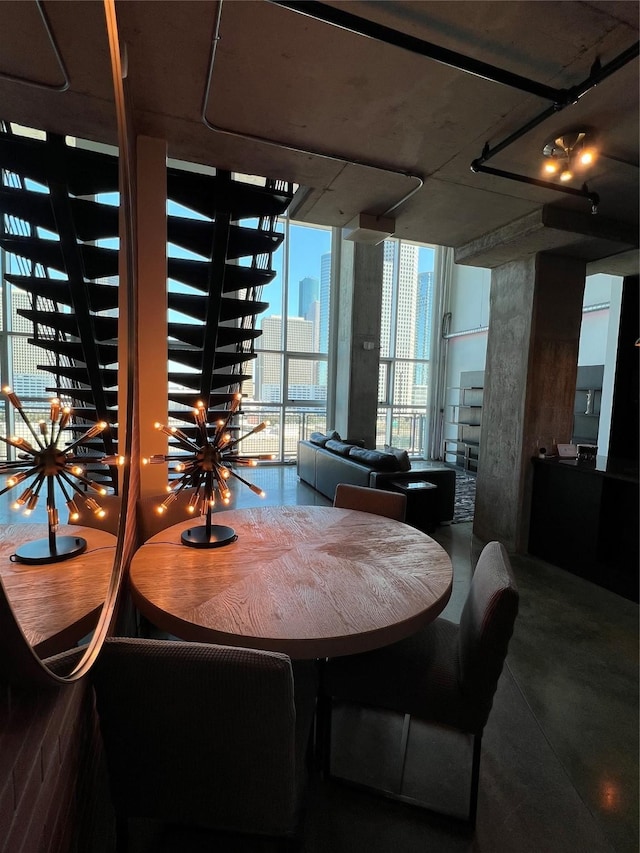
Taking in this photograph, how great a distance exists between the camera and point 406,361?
9.05m

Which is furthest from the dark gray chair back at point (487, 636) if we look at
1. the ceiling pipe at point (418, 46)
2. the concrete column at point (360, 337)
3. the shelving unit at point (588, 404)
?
the concrete column at point (360, 337)

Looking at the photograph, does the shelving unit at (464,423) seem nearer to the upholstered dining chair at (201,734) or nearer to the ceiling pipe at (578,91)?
the ceiling pipe at (578,91)

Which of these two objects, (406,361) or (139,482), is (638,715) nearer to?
(139,482)

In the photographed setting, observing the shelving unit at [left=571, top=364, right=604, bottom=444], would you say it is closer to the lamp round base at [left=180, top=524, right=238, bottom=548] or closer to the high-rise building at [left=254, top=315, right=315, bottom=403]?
the high-rise building at [left=254, top=315, right=315, bottom=403]

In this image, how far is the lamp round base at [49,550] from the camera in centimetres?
88

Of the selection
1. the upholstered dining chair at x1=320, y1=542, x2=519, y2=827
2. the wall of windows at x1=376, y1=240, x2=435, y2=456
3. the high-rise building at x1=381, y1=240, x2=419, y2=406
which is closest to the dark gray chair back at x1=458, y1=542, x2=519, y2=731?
the upholstered dining chair at x1=320, y1=542, x2=519, y2=827

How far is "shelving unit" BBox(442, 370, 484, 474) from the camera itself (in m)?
7.93

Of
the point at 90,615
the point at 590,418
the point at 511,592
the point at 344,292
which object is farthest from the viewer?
the point at 344,292

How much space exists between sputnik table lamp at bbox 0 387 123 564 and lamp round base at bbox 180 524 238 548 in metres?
0.70

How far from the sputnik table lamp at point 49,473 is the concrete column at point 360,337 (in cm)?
662

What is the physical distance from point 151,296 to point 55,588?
1.80 meters

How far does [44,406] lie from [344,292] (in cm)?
744

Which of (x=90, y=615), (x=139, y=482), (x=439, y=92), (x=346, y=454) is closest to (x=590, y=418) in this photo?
(x=346, y=454)

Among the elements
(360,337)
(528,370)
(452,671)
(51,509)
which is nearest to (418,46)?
(51,509)
